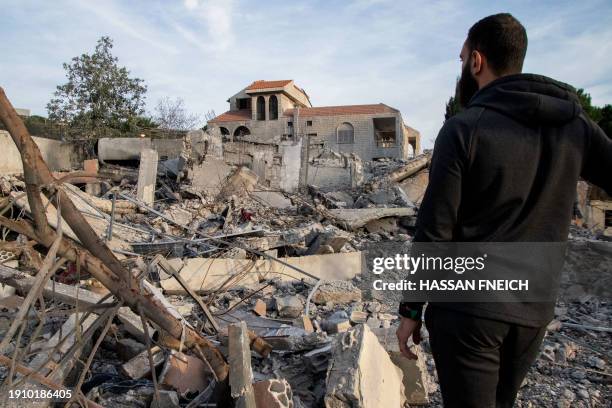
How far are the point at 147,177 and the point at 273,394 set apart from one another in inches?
377

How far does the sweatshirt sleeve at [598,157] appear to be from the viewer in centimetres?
133

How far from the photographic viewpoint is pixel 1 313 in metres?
3.77

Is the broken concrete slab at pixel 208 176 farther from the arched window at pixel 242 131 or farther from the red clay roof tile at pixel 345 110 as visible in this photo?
the arched window at pixel 242 131

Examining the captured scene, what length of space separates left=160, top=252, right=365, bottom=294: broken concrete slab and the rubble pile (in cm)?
2

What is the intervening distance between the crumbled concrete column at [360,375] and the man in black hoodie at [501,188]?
80 cm

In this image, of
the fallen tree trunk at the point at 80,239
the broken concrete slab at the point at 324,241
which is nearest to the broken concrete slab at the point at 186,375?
the fallen tree trunk at the point at 80,239

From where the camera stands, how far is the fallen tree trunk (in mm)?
1357

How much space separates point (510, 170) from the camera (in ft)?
4.06

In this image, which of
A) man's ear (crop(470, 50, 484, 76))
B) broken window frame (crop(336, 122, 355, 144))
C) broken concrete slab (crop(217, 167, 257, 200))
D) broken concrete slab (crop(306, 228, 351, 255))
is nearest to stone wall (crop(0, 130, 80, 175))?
broken concrete slab (crop(217, 167, 257, 200))

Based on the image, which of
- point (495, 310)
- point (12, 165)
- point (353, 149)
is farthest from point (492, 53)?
point (353, 149)

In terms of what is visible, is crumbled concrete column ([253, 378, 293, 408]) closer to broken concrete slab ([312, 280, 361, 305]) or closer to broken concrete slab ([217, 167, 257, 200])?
broken concrete slab ([312, 280, 361, 305])

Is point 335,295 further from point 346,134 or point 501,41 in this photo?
point 346,134

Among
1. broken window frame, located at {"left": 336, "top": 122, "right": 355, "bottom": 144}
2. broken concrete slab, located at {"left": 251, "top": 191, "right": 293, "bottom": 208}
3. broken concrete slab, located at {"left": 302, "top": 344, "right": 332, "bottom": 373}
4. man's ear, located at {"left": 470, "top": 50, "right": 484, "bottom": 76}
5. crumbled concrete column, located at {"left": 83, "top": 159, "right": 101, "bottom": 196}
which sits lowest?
broken concrete slab, located at {"left": 302, "top": 344, "right": 332, "bottom": 373}

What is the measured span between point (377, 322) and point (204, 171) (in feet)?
29.6
